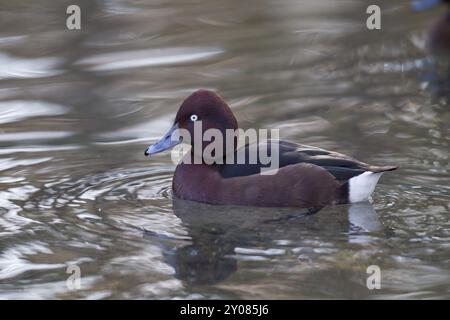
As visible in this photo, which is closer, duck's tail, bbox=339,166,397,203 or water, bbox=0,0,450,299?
water, bbox=0,0,450,299

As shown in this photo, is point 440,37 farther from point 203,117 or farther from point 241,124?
point 203,117

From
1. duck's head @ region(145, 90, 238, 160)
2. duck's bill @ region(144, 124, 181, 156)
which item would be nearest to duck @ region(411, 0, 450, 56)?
duck's head @ region(145, 90, 238, 160)

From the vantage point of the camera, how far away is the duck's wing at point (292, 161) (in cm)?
693

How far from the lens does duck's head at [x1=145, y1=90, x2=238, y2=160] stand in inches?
281

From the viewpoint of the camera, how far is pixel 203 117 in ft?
23.5

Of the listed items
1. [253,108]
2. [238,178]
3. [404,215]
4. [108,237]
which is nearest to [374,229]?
[404,215]

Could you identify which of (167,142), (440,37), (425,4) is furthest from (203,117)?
(425,4)

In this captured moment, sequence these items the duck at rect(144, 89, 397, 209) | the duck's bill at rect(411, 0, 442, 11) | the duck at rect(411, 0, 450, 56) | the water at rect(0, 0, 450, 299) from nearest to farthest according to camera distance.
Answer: the water at rect(0, 0, 450, 299), the duck at rect(144, 89, 397, 209), the duck at rect(411, 0, 450, 56), the duck's bill at rect(411, 0, 442, 11)

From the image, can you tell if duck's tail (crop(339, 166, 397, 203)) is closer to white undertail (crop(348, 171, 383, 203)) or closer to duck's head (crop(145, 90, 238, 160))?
white undertail (crop(348, 171, 383, 203))

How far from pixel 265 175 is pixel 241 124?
194 centimetres

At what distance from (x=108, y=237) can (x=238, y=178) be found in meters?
1.04

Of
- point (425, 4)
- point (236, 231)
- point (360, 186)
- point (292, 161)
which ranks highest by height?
point (425, 4)

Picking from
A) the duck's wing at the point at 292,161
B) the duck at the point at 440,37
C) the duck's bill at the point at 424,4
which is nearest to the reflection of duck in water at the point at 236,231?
the duck's wing at the point at 292,161

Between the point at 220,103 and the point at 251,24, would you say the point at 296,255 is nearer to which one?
the point at 220,103
